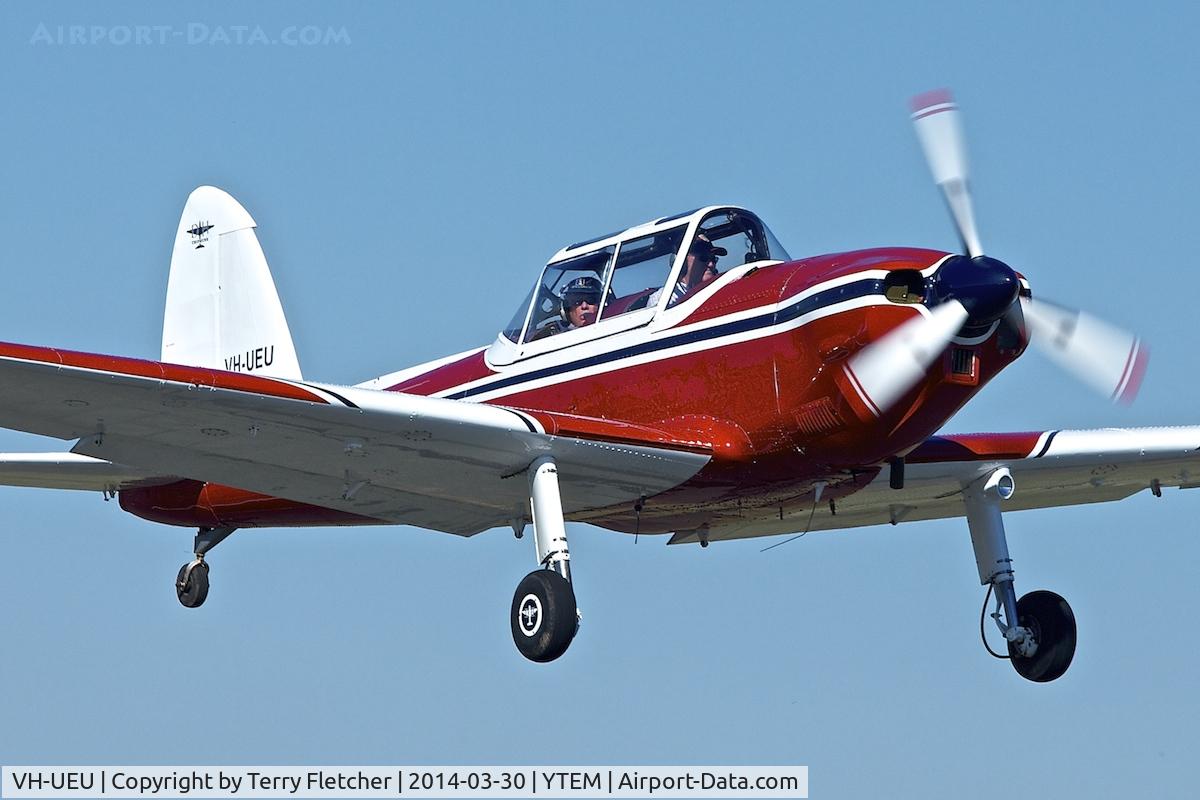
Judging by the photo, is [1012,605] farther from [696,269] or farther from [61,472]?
[61,472]

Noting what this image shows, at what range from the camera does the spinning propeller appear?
12344 mm

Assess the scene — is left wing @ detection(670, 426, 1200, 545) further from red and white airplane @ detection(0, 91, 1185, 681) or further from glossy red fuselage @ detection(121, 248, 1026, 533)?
glossy red fuselage @ detection(121, 248, 1026, 533)

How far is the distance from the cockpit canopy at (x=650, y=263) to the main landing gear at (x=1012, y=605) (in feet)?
9.91

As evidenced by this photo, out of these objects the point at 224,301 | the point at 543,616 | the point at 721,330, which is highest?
the point at 224,301

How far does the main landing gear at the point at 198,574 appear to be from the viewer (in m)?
17.4

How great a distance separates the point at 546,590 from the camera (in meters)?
12.9

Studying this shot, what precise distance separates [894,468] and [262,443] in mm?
4557

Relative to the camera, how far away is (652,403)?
13.7 metres

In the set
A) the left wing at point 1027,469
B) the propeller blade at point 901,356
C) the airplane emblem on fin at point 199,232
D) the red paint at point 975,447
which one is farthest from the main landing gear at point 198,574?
the propeller blade at point 901,356

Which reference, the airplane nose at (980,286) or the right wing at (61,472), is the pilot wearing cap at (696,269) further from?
the right wing at (61,472)

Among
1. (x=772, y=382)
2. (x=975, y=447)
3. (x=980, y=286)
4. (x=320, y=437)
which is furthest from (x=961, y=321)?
(x=320, y=437)

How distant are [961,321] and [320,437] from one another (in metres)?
4.50

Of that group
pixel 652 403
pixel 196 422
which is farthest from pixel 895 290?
pixel 196 422

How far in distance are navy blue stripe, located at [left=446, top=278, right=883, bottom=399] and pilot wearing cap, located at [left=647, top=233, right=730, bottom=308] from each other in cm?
32
